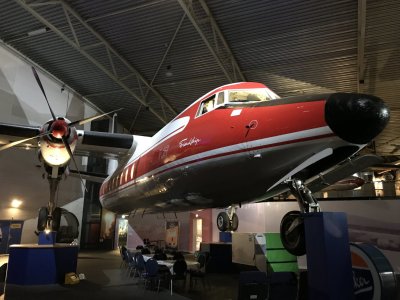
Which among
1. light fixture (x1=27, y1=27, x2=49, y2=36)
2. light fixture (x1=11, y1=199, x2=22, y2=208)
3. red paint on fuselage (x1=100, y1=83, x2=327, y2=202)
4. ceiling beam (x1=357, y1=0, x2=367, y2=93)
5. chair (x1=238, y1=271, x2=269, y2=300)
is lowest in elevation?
chair (x1=238, y1=271, x2=269, y2=300)

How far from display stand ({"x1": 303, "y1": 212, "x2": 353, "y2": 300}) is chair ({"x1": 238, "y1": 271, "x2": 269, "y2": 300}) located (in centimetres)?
117

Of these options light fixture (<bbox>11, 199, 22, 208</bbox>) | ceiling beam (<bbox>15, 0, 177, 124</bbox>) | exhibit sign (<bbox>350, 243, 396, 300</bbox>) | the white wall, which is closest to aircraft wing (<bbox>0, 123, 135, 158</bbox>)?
ceiling beam (<bbox>15, 0, 177, 124</bbox>)

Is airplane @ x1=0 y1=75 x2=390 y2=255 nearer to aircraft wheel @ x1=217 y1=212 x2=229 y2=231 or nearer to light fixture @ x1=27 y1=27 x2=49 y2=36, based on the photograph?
aircraft wheel @ x1=217 y1=212 x2=229 y2=231

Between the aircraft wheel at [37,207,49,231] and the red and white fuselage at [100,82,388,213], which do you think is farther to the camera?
the aircraft wheel at [37,207,49,231]

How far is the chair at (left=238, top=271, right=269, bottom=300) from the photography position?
17.6 feet

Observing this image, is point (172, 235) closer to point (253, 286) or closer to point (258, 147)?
point (253, 286)

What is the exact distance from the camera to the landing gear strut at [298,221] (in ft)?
15.1

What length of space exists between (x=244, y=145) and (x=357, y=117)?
1578 mm

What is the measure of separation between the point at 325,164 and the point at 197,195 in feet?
8.83

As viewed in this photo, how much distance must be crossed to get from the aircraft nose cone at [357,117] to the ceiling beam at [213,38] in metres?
9.24

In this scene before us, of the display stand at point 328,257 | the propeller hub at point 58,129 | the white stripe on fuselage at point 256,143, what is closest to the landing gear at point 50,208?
the propeller hub at point 58,129

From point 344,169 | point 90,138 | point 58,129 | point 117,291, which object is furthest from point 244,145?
point 90,138

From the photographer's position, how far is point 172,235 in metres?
20.1

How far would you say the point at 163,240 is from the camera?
21.8m
